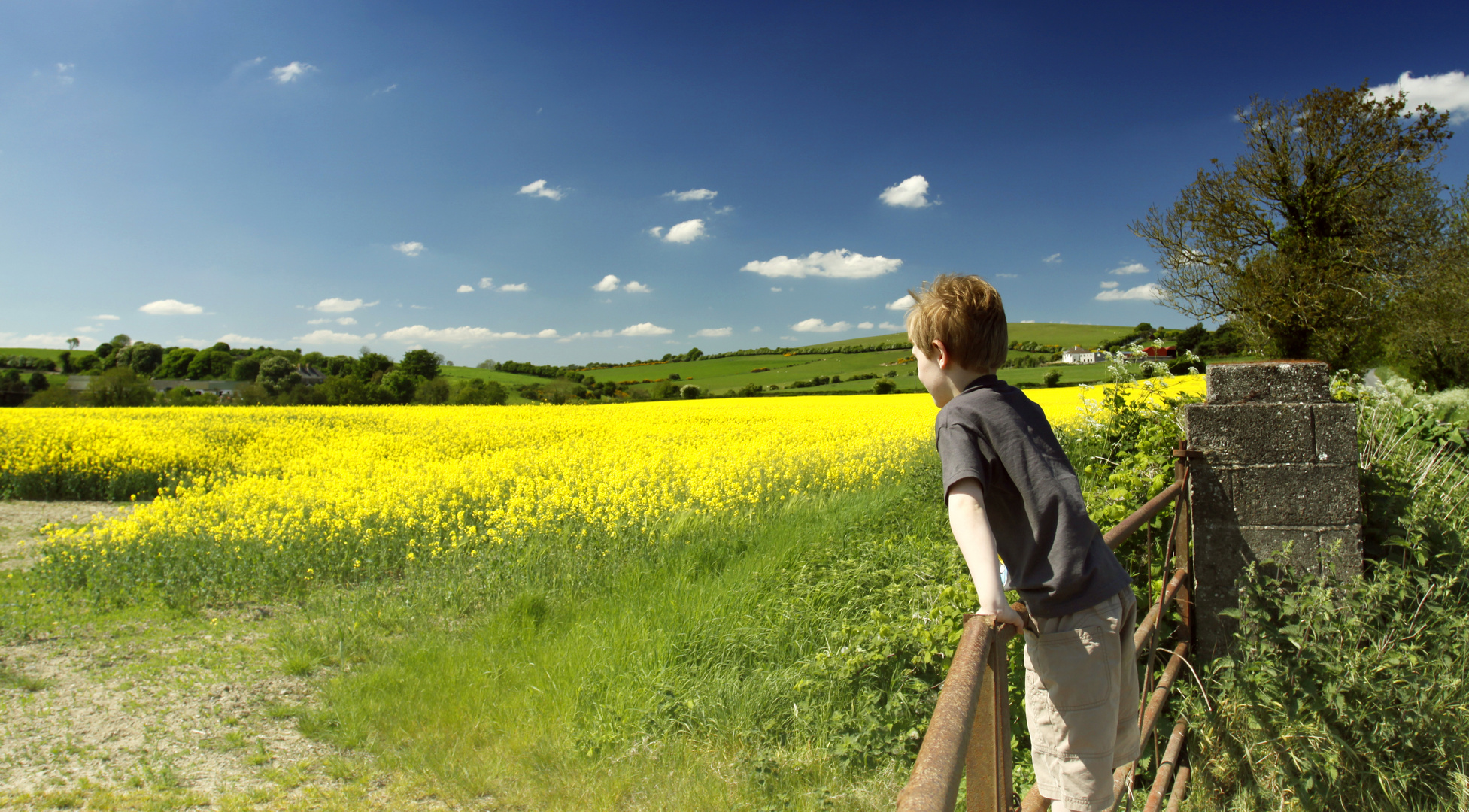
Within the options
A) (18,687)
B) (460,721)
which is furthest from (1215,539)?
(18,687)

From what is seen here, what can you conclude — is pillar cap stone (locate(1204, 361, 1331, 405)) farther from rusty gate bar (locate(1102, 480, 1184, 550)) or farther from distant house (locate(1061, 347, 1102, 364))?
distant house (locate(1061, 347, 1102, 364))

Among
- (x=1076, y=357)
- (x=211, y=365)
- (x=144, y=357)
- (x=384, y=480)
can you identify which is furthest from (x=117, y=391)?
(x=1076, y=357)

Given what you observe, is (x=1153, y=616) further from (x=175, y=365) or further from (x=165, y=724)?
(x=175, y=365)

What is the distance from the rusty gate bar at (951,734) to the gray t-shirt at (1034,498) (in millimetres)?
545

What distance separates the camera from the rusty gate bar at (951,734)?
696 millimetres

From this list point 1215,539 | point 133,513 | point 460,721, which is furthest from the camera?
point 133,513

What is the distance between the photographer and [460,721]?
384 cm

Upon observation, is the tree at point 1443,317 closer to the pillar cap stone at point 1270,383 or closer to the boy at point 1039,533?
the pillar cap stone at point 1270,383

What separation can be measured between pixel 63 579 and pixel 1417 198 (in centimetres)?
3165

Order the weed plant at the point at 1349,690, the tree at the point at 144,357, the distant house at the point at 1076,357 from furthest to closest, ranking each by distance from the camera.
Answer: the tree at the point at 144,357 < the distant house at the point at 1076,357 < the weed plant at the point at 1349,690

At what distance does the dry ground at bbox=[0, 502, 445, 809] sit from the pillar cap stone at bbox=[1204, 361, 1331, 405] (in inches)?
152

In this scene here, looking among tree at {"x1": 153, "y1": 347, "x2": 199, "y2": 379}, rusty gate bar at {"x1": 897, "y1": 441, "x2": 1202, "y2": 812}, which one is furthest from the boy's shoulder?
tree at {"x1": 153, "y1": 347, "x2": 199, "y2": 379}

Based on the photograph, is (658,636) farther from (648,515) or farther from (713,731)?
(648,515)

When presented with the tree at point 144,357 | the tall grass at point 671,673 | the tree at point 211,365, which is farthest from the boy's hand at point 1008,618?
the tree at point 144,357
